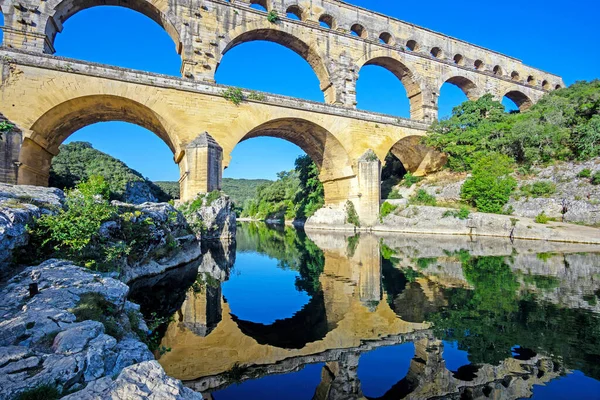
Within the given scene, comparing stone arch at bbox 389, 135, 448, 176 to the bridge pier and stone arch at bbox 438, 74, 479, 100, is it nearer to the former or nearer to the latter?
stone arch at bbox 438, 74, 479, 100

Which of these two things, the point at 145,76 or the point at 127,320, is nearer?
the point at 127,320

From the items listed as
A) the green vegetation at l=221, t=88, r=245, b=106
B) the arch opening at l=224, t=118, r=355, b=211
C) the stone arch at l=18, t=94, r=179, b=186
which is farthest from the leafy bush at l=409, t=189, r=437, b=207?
the stone arch at l=18, t=94, r=179, b=186

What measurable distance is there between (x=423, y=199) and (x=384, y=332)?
18532mm

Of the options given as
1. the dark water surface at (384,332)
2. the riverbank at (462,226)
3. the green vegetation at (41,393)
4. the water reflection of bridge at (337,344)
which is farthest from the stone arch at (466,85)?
the green vegetation at (41,393)

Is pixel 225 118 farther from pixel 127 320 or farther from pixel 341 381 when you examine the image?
pixel 341 381

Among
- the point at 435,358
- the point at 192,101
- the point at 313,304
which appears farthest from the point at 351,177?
the point at 435,358

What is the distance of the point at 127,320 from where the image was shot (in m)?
3.45

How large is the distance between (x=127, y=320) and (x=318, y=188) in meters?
25.8

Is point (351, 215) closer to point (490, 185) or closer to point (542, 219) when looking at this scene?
point (490, 185)

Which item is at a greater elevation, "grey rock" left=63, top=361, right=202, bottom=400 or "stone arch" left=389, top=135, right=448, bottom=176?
"stone arch" left=389, top=135, right=448, bottom=176

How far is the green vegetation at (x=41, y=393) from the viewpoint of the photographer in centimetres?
173

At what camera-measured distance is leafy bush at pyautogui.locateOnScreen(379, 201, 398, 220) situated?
20922mm

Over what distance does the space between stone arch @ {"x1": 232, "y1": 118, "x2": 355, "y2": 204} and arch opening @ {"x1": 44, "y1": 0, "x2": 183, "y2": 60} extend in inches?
248

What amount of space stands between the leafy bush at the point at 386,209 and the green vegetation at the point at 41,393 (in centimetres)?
2000
